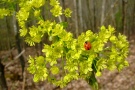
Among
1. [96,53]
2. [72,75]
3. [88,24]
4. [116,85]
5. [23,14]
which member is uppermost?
[88,24]

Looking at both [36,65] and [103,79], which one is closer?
[36,65]

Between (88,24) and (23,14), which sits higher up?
(88,24)

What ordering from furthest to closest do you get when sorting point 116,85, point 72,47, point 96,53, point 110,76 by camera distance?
1. point 110,76
2. point 116,85
3. point 96,53
4. point 72,47

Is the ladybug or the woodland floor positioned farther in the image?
the woodland floor

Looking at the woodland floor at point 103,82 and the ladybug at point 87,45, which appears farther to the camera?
the woodland floor at point 103,82

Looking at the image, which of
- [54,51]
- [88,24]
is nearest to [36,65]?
[54,51]

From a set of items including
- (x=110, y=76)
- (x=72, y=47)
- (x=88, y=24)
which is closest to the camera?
(x=72, y=47)

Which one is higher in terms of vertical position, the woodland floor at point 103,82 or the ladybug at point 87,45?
the ladybug at point 87,45

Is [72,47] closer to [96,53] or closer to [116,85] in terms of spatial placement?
[96,53]

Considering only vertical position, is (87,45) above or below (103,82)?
above

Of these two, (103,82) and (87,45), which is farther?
(103,82)

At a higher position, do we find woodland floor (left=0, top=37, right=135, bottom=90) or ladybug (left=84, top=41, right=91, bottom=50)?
ladybug (left=84, top=41, right=91, bottom=50)
